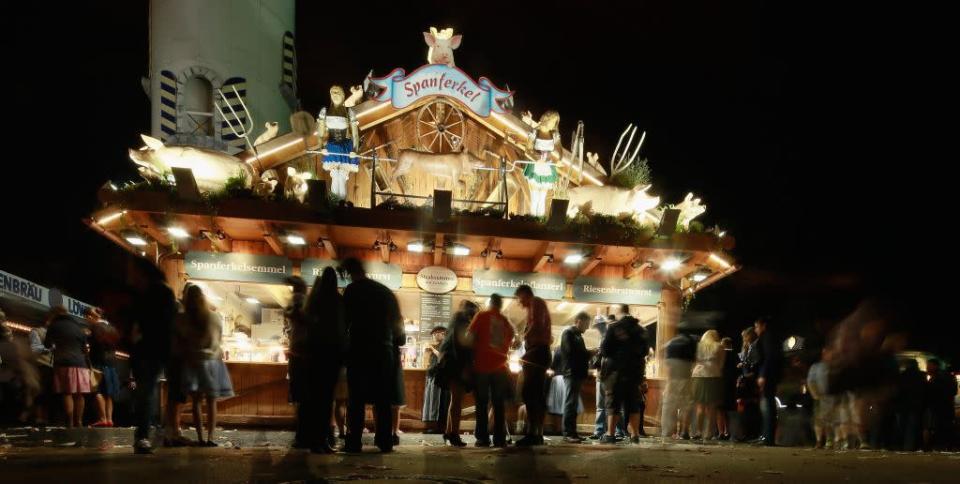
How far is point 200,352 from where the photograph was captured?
25.4 ft

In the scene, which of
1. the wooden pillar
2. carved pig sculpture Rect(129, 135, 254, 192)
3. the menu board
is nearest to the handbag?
carved pig sculpture Rect(129, 135, 254, 192)

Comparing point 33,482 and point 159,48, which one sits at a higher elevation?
point 159,48

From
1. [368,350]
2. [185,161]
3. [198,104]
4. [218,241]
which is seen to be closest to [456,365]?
[368,350]

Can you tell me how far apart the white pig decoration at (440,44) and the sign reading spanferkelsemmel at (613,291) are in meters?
5.38

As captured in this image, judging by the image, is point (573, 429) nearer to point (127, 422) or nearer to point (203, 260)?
point (203, 260)

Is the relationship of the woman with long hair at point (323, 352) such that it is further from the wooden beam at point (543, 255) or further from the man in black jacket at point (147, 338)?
the wooden beam at point (543, 255)

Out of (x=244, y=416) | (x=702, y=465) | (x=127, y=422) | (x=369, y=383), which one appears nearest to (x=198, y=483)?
(x=369, y=383)

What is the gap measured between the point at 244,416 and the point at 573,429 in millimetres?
5510

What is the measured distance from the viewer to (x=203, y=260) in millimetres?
13320

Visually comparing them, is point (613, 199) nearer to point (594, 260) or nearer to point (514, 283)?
point (594, 260)

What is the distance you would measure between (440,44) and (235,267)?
21.0 feet

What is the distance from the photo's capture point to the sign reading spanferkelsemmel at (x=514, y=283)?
14406 mm

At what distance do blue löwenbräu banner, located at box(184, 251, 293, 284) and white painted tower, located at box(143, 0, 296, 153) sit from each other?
11.6 metres

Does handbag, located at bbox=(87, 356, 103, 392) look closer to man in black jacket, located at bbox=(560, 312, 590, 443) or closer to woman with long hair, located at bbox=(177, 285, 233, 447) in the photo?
woman with long hair, located at bbox=(177, 285, 233, 447)
